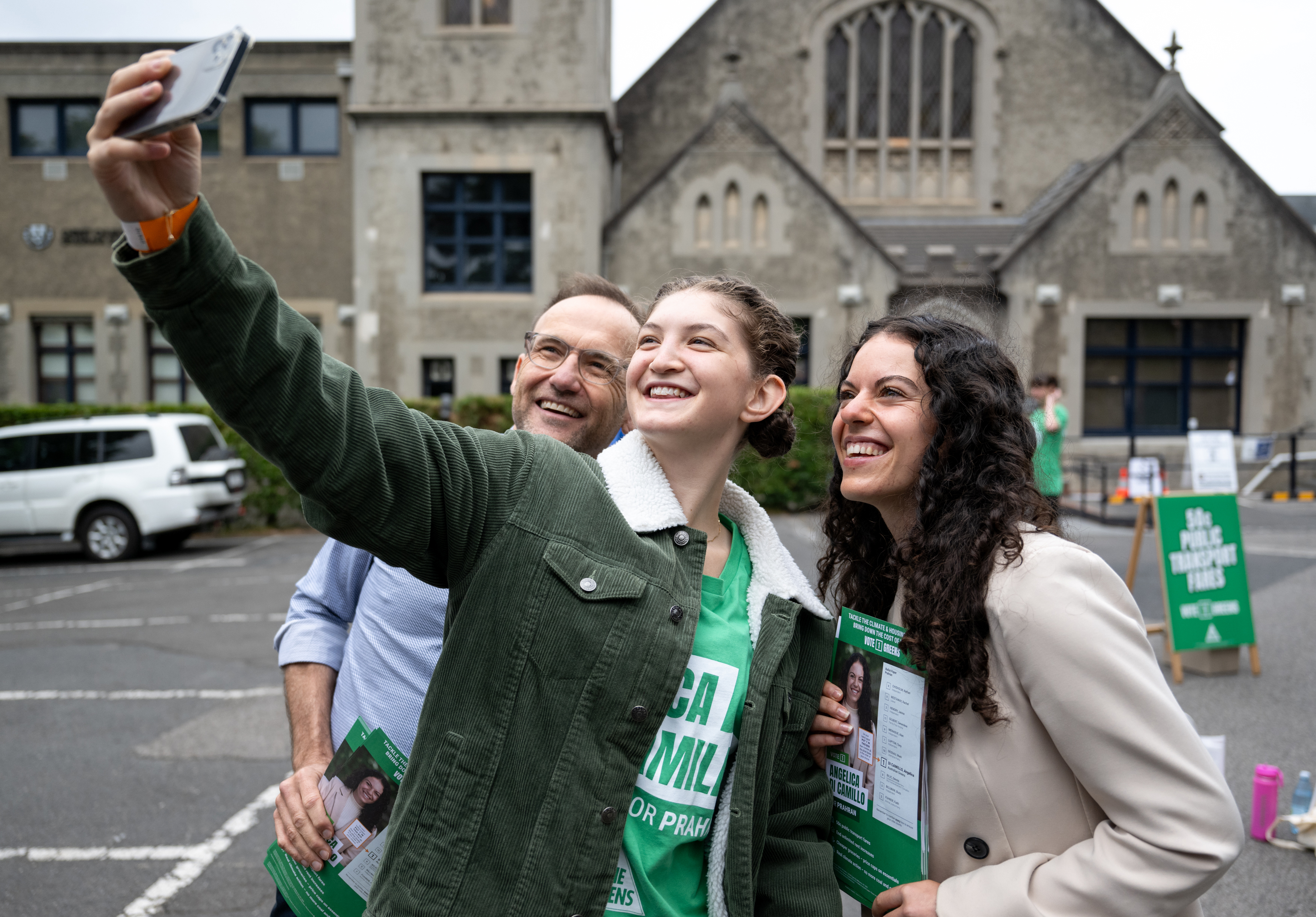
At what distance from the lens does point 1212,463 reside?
328 inches

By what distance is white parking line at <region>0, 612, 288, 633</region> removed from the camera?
8711 millimetres

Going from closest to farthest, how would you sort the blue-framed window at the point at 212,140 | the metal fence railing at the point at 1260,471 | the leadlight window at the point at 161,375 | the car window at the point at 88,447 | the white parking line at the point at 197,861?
the white parking line at the point at 197,861
the car window at the point at 88,447
the metal fence railing at the point at 1260,471
the blue-framed window at the point at 212,140
the leadlight window at the point at 161,375

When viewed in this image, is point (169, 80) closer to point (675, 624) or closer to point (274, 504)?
point (675, 624)

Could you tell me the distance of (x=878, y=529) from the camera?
6.97 ft

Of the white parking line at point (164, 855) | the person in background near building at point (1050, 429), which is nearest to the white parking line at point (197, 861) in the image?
the white parking line at point (164, 855)

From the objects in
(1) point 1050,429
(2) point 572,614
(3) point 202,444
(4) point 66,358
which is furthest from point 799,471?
(4) point 66,358

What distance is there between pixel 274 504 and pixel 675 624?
15.4 meters

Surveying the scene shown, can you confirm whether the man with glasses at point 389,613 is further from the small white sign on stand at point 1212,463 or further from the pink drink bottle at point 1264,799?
the small white sign on stand at point 1212,463

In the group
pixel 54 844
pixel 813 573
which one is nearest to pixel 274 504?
pixel 813 573

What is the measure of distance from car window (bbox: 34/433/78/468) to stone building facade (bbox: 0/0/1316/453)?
5.81m

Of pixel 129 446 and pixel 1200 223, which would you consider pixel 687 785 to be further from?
pixel 1200 223

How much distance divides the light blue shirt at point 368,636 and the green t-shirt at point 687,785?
1.66 feet

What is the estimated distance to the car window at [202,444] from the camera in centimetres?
1307

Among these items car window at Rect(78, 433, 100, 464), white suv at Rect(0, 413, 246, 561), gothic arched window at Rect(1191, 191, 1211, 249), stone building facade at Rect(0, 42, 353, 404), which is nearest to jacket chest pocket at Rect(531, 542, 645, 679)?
white suv at Rect(0, 413, 246, 561)
